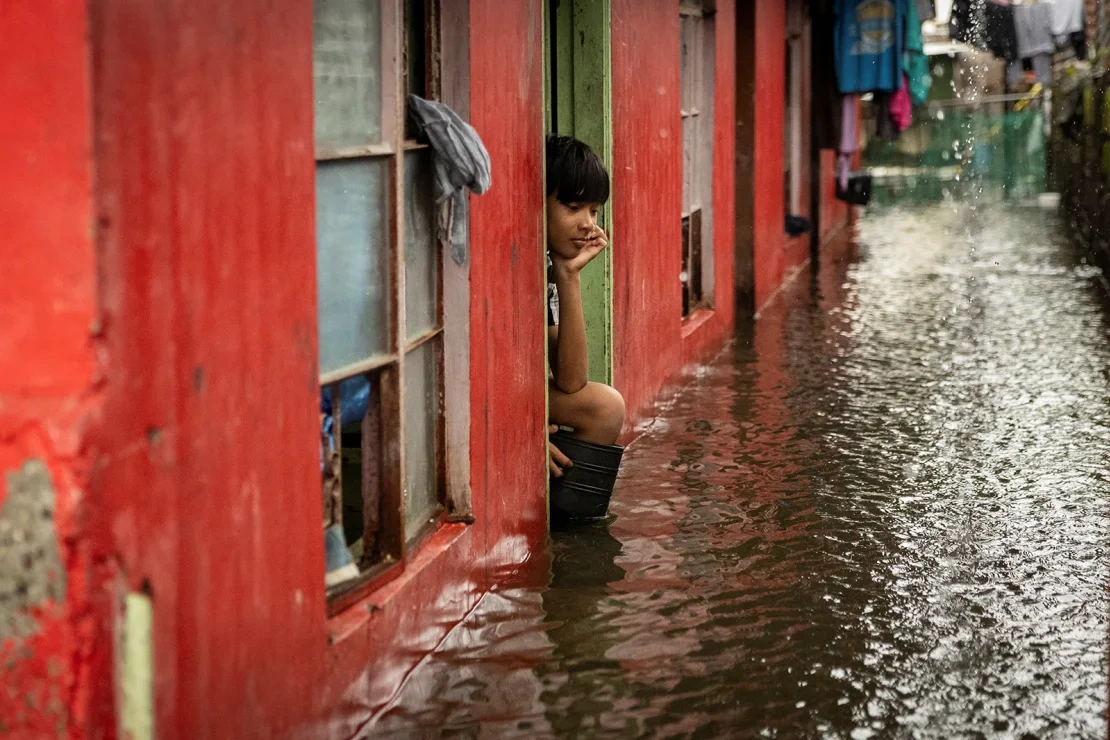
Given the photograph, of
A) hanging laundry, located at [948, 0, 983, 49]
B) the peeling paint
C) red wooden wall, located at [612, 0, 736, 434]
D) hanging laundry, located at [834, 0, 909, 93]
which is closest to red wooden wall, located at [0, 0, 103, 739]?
the peeling paint

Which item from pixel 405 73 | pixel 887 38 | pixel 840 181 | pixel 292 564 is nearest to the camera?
pixel 292 564

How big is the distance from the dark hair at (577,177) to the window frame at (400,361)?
3.58 feet

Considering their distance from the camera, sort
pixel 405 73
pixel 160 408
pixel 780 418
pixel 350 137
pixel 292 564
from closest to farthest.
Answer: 1. pixel 160 408
2. pixel 292 564
3. pixel 350 137
4. pixel 405 73
5. pixel 780 418

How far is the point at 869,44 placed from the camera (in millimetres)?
14906

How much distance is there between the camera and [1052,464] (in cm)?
677

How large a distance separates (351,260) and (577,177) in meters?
1.94

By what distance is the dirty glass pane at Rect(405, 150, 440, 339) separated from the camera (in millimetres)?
4367

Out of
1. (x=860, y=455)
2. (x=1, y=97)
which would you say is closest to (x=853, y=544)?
(x=860, y=455)

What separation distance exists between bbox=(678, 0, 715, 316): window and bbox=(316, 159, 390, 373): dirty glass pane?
17.8 ft

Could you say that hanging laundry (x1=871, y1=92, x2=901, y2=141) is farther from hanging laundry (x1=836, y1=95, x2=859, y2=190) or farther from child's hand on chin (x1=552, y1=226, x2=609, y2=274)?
child's hand on chin (x1=552, y1=226, x2=609, y2=274)

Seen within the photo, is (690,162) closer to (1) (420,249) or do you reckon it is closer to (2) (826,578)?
(2) (826,578)

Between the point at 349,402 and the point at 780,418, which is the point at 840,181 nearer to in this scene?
the point at 780,418

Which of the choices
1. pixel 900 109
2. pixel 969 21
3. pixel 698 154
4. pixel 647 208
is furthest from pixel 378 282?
pixel 969 21

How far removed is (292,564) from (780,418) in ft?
15.7
